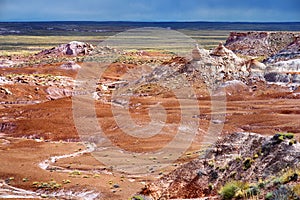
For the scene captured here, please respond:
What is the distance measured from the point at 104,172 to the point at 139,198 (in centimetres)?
1172

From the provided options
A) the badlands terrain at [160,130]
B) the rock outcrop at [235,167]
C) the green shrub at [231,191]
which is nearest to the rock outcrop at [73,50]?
the badlands terrain at [160,130]

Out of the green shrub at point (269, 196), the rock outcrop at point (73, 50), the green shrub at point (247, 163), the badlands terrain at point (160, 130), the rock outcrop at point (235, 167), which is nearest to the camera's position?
the green shrub at point (269, 196)

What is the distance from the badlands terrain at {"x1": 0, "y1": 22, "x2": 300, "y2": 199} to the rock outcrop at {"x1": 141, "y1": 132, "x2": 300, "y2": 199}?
4cm

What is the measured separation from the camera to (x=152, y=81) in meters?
65.8

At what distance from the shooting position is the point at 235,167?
49.1 feet

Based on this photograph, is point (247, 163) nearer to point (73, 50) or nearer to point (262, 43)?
point (262, 43)

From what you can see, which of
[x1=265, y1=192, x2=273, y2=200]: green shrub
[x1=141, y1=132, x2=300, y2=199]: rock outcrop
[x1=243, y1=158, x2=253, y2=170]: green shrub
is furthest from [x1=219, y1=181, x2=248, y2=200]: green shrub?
[x1=243, y1=158, x2=253, y2=170]: green shrub

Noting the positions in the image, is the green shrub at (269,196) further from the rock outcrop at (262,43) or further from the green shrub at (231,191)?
the rock outcrop at (262,43)

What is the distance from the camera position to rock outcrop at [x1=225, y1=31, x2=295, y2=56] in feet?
348

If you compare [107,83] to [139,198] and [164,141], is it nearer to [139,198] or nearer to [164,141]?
[164,141]

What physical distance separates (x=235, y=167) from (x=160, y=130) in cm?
2381

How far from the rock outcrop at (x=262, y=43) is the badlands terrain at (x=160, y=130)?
30.3m

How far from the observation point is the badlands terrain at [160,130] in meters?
14.9

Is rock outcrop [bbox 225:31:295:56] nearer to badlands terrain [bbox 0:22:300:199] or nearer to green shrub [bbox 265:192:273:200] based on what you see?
badlands terrain [bbox 0:22:300:199]
